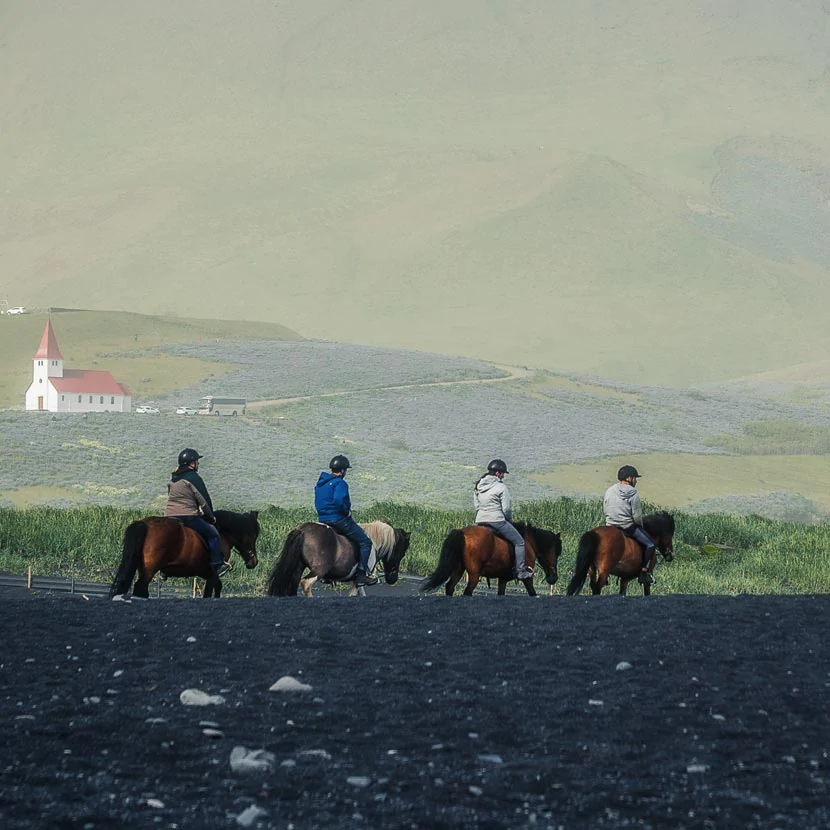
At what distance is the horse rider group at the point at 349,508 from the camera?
67.6 ft

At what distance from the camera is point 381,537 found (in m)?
23.1

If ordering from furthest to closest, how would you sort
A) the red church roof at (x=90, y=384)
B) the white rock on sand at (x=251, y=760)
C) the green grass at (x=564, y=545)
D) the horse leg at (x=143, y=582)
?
1. the red church roof at (x=90, y=384)
2. the green grass at (x=564, y=545)
3. the horse leg at (x=143, y=582)
4. the white rock on sand at (x=251, y=760)

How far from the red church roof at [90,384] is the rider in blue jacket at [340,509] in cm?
8041

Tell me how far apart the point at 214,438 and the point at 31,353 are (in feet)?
190

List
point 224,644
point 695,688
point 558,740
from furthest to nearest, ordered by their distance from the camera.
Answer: point 224,644 < point 695,688 < point 558,740

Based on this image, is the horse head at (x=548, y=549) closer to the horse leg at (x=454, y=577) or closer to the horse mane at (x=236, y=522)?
the horse leg at (x=454, y=577)

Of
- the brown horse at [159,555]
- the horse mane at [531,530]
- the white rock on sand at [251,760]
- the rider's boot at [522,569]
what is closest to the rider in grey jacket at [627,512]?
the horse mane at [531,530]

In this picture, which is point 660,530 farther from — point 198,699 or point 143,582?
point 198,699

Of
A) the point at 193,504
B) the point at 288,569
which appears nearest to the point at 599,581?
the point at 288,569

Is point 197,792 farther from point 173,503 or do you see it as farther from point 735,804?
point 173,503

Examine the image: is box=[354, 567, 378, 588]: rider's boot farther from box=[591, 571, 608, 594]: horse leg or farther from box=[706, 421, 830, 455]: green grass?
box=[706, 421, 830, 455]: green grass

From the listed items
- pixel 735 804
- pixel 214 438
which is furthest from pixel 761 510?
pixel 735 804

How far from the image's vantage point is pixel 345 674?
42.2 feet

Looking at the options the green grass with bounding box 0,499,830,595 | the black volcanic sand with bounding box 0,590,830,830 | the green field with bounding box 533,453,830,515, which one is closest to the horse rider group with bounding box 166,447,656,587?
the black volcanic sand with bounding box 0,590,830,830
